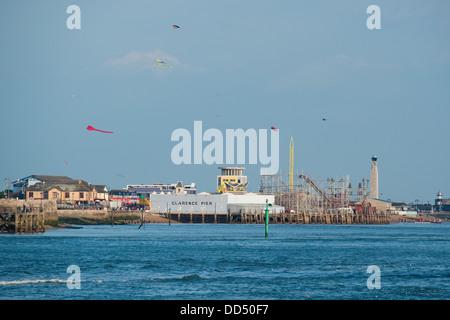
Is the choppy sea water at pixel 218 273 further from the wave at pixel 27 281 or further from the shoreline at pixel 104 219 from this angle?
the shoreline at pixel 104 219

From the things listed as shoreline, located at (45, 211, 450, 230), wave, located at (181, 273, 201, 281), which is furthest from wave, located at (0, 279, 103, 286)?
shoreline, located at (45, 211, 450, 230)

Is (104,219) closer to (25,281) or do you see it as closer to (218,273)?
(218,273)

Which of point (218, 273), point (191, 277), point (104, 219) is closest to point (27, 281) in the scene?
point (191, 277)

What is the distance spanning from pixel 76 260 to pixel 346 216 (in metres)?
120

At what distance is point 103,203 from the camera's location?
167875 mm

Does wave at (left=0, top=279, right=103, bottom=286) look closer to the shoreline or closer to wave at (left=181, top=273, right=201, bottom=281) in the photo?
wave at (left=181, top=273, right=201, bottom=281)

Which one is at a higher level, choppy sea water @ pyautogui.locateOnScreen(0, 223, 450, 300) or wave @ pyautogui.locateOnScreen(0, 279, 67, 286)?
wave @ pyautogui.locateOnScreen(0, 279, 67, 286)

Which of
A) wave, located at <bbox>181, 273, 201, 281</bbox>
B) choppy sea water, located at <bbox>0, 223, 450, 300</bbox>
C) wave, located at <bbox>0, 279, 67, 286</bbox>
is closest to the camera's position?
choppy sea water, located at <bbox>0, 223, 450, 300</bbox>

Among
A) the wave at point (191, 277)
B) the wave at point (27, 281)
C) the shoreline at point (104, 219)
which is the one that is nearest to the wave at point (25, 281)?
the wave at point (27, 281)

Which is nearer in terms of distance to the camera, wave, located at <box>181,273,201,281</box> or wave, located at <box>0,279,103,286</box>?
wave, located at <box>0,279,103,286</box>

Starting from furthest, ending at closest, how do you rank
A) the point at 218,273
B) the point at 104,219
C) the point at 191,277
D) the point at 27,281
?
1. the point at 104,219
2. the point at 218,273
3. the point at 191,277
4. the point at 27,281

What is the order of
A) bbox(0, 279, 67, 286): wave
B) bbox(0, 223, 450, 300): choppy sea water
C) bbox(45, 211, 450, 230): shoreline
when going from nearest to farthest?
1. bbox(0, 223, 450, 300): choppy sea water
2. bbox(0, 279, 67, 286): wave
3. bbox(45, 211, 450, 230): shoreline
